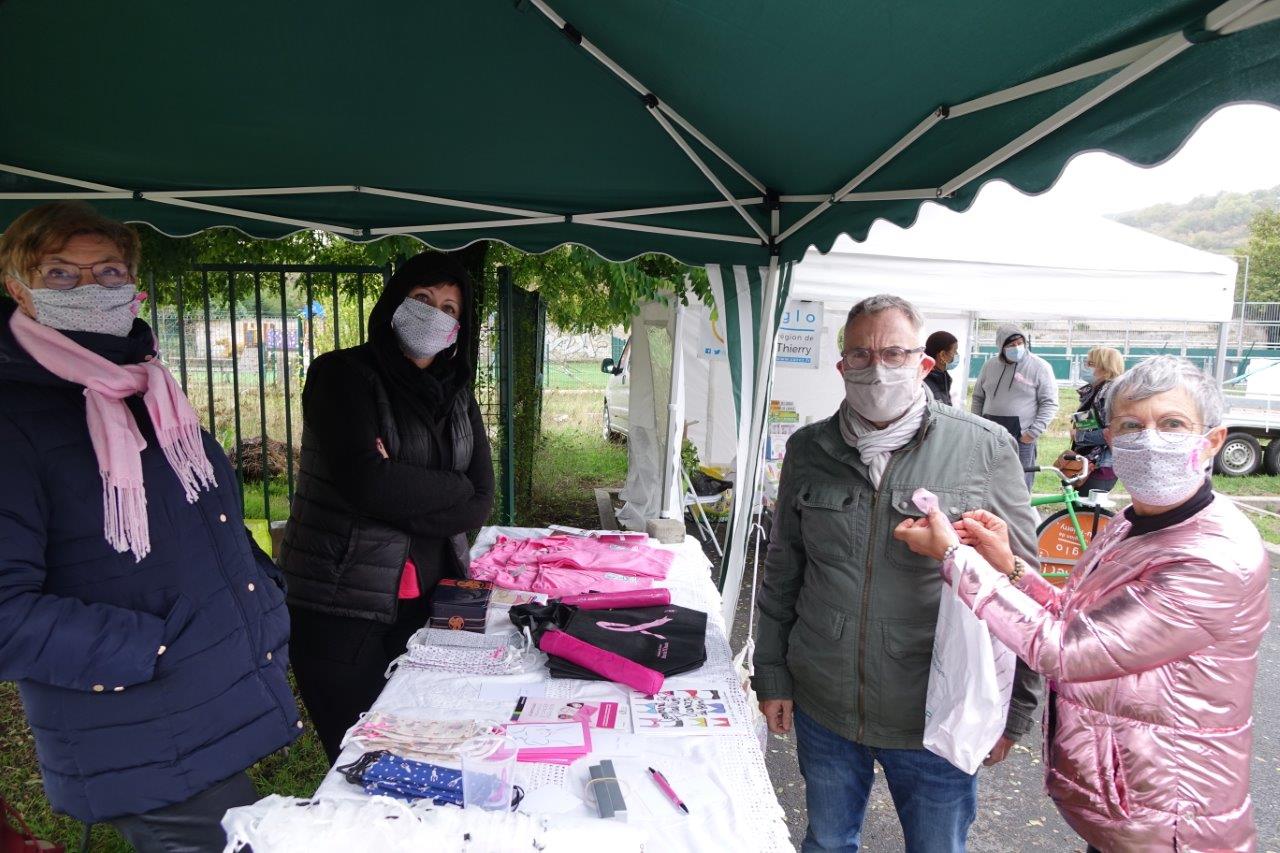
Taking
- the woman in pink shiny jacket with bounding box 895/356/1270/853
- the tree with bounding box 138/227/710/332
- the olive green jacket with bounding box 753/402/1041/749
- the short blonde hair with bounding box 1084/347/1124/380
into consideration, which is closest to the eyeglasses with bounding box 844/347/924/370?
the olive green jacket with bounding box 753/402/1041/749

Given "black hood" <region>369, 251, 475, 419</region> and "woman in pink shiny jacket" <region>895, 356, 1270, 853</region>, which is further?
"black hood" <region>369, 251, 475, 419</region>

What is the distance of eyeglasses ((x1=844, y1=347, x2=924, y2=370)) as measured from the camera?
1791 millimetres

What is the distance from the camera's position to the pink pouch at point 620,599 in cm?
230

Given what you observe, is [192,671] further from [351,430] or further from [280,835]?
[351,430]

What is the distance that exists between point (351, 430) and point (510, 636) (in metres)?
0.75

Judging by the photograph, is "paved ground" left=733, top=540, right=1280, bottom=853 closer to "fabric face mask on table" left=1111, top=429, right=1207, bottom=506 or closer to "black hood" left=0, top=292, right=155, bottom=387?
"fabric face mask on table" left=1111, top=429, right=1207, bottom=506

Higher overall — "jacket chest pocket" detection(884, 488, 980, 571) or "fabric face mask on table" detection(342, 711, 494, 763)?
"jacket chest pocket" detection(884, 488, 980, 571)

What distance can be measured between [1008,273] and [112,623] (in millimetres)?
5724

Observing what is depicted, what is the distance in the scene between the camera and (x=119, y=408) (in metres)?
1.53

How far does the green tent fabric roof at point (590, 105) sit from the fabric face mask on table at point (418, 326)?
63 centimetres

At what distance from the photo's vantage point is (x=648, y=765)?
5.10 feet

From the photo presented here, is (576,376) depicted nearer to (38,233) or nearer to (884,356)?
(884,356)

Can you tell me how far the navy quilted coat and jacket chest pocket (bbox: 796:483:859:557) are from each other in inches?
52.6

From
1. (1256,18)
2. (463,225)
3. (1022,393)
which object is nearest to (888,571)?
(1256,18)
